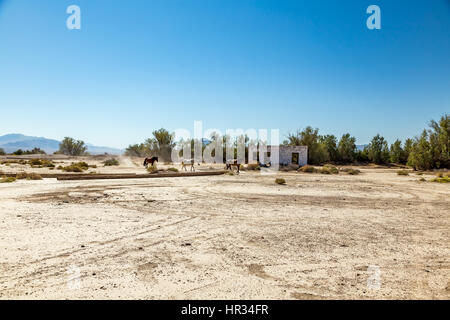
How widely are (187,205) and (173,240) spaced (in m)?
4.04

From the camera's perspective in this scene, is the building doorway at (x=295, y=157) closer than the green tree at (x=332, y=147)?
Yes

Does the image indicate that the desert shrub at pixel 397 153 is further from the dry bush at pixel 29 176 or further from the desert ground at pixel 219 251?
the dry bush at pixel 29 176

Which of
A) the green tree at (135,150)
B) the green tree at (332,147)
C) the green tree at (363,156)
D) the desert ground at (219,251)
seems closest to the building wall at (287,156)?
the green tree at (332,147)

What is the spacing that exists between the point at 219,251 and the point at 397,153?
41788 millimetres

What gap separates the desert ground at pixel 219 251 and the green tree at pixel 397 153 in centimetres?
3412

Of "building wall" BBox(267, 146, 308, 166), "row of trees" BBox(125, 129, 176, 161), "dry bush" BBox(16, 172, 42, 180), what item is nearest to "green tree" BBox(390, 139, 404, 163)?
"building wall" BBox(267, 146, 308, 166)

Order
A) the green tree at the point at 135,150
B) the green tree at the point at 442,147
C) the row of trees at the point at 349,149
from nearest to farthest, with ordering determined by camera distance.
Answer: the green tree at the point at 442,147
the row of trees at the point at 349,149
the green tree at the point at 135,150

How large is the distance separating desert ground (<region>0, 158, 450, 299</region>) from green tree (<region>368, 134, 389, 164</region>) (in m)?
34.4

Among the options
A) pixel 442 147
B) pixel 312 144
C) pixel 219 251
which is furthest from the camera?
pixel 312 144

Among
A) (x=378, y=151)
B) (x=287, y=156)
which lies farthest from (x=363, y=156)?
(x=287, y=156)

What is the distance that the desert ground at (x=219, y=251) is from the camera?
12.2 ft

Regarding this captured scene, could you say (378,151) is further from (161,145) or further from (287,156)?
(161,145)

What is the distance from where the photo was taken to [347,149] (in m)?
41.7

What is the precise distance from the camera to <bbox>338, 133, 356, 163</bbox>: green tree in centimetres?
4166
